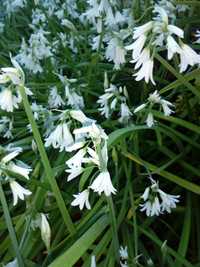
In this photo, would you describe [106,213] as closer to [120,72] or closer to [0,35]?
[120,72]

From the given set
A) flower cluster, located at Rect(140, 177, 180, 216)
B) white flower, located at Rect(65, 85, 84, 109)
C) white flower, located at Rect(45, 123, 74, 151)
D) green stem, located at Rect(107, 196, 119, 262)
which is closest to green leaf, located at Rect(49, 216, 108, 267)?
green stem, located at Rect(107, 196, 119, 262)

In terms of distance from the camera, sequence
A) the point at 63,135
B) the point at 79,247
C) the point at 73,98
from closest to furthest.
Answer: the point at 79,247 → the point at 63,135 → the point at 73,98

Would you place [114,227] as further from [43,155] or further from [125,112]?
[125,112]

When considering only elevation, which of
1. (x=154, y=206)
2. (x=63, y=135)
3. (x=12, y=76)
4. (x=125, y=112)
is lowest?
(x=154, y=206)

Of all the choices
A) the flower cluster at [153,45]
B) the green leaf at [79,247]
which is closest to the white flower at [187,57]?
the flower cluster at [153,45]

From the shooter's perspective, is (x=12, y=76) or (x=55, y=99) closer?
(x=12, y=76)

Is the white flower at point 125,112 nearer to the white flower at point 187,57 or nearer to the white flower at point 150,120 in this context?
the white flower at point 150,120

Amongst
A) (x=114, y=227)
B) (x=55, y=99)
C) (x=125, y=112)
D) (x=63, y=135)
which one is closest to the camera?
(x=114, y=227)

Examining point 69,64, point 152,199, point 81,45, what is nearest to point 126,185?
point 152,199

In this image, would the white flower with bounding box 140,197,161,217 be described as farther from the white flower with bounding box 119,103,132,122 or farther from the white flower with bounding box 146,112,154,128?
the white flower with bounding box 119,103,132,122

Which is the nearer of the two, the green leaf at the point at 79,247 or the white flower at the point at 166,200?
the green leaf at the point at 79,247

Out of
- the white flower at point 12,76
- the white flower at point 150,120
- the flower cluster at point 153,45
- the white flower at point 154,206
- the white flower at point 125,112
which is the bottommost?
the white flower at point 154,206

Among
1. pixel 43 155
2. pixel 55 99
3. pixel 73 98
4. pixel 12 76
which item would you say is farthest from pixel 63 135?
pixel 55 99
